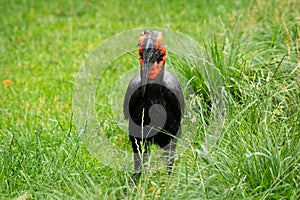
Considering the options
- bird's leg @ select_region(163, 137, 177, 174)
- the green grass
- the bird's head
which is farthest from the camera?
bird's leg @ select_region(163, 137, 177, 174)

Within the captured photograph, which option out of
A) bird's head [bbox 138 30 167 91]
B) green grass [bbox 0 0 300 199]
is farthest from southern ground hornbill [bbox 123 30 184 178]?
green grass [bbox 0 0 300 199]

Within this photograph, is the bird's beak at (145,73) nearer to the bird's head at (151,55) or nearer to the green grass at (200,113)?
the bird's head at (151,55)

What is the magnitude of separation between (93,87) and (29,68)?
105 centimetres

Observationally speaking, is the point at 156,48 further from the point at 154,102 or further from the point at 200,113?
the point at 200,113

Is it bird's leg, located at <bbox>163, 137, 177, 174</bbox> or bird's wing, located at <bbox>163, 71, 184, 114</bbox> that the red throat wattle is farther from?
bird's leg, located at <bbox>163, 137, 177, 174</bbox>

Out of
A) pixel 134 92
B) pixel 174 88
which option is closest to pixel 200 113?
pixel 174 88

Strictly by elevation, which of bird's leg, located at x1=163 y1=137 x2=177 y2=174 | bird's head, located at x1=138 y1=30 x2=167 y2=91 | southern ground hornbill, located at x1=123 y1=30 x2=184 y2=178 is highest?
bird's head, located at x1=138 y1=30 x2=167 y2=91

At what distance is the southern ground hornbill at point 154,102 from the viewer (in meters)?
3.73

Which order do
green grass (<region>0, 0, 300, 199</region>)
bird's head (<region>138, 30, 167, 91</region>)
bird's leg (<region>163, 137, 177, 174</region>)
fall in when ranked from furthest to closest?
1. bird's leg (<region>163, 137, 177, 174</region>)
2. bird's head (<region>138, 30, 167, 91</region>)
3. green grass (<region>0, 0, 300, 199</region>)

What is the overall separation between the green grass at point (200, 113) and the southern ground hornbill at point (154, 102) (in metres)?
0.20

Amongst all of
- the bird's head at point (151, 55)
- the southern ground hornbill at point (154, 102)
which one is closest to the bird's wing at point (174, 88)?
the southern ground hornbill at point (154, 102)

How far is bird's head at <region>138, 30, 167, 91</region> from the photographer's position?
3703mm

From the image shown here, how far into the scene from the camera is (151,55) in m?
3.71

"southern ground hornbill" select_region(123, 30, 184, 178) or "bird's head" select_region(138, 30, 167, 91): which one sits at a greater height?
"bird's head" select_region(138, 30, 167, 91)
